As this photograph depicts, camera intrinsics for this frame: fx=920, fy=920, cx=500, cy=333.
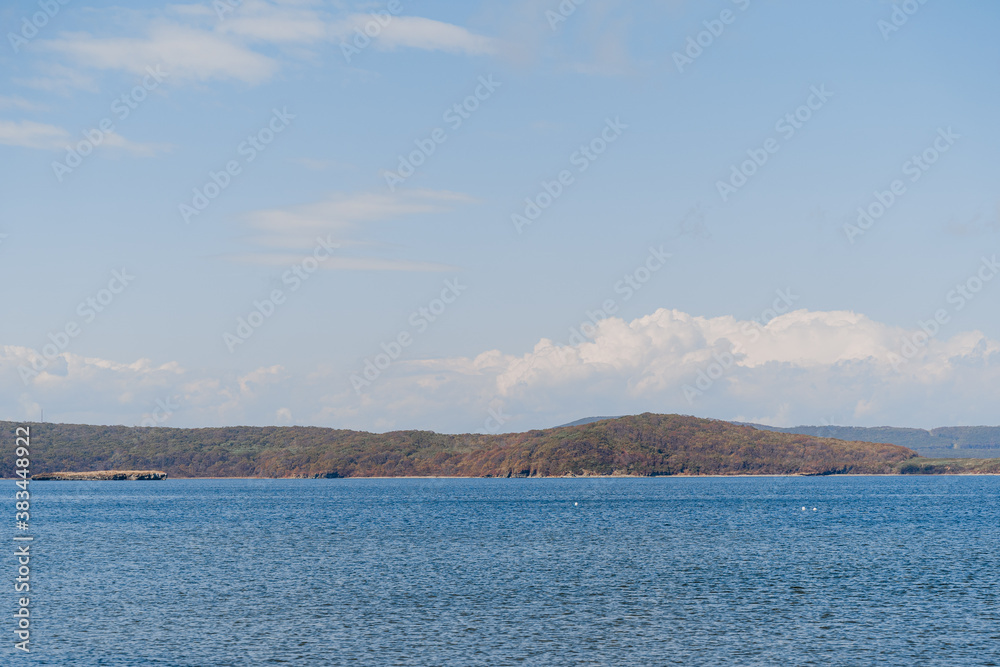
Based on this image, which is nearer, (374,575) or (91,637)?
(91,637)

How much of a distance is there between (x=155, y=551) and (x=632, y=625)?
58.1 metres

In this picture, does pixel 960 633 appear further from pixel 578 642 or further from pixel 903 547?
pixel 903 547

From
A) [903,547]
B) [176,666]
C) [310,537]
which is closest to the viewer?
[176,666]

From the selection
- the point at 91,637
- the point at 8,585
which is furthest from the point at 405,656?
the point at 8,585

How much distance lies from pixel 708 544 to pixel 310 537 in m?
44.7

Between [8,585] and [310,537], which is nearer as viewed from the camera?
[8,585]

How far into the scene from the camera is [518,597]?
6019 centimetres

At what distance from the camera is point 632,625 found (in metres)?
51.0

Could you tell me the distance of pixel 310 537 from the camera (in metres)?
106

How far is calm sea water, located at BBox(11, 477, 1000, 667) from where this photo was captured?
45031 millimetres

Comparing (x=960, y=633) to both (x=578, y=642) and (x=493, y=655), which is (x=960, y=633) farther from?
(x=493, y=655)

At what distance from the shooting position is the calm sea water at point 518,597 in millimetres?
45031

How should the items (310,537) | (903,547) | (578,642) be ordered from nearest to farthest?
(578,642) → (903,547) → (310,537)

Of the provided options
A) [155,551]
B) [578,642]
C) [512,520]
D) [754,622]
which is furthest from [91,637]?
[512,520]
